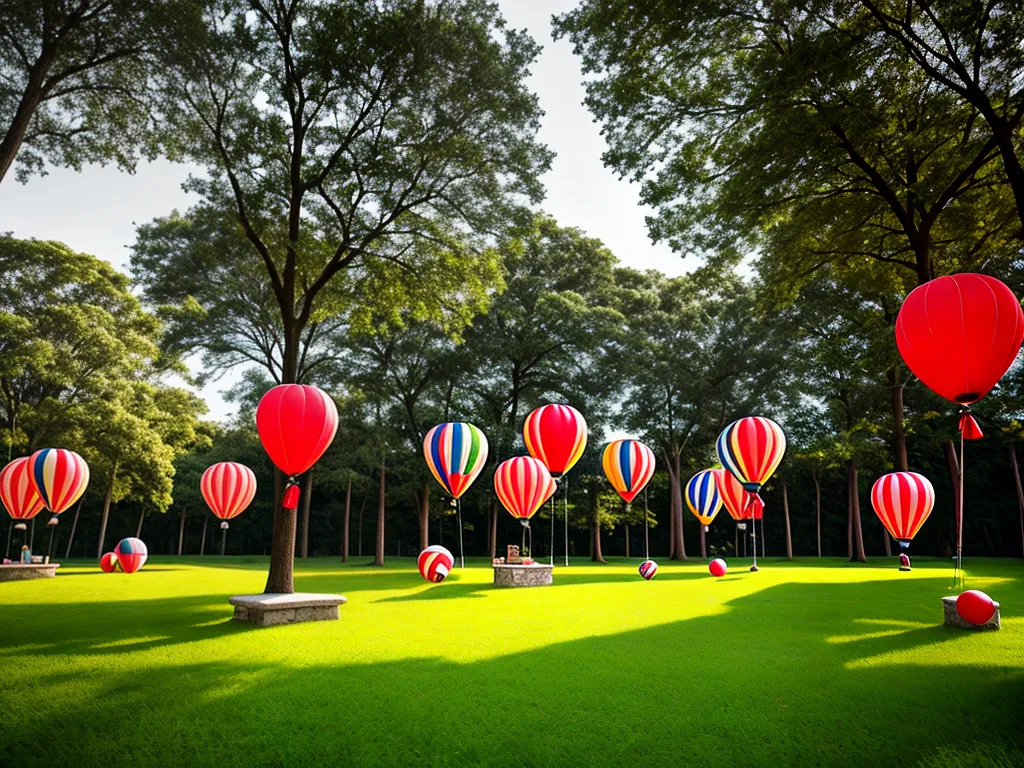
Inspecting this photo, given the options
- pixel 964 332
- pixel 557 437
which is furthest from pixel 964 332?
pixel 557 437

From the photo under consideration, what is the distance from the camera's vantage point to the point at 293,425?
11125 millimetres

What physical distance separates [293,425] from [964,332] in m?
10.8

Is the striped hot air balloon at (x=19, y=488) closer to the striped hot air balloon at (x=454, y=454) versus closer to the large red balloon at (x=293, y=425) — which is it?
the large red balloon at (x=293, y=425)

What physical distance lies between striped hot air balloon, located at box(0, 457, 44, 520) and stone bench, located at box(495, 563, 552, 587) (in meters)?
15.3

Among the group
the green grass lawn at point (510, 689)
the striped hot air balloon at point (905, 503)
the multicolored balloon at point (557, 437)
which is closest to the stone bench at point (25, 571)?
the green grass lawn at point (510, 689)

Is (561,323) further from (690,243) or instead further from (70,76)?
(70,76)

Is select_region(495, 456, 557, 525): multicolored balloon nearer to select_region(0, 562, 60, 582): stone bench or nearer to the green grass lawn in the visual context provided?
the green grass lawn

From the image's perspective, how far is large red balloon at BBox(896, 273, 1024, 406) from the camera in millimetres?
7273

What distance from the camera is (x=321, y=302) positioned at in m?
17.5

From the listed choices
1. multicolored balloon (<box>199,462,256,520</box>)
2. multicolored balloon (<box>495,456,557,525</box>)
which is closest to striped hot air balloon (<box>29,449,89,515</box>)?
multicolored balloon (<box>199,462,256,520</box>)

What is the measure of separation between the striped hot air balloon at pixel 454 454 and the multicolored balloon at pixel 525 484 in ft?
4.80

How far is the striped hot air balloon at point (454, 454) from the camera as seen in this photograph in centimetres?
1709

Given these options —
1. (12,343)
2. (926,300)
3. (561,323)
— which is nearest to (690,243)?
(926,300)

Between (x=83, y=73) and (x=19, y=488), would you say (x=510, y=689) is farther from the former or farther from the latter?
(x=19, y=488)
